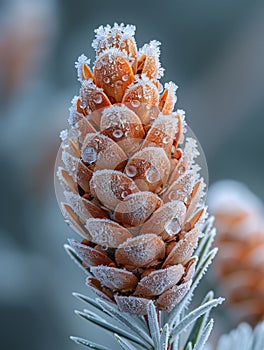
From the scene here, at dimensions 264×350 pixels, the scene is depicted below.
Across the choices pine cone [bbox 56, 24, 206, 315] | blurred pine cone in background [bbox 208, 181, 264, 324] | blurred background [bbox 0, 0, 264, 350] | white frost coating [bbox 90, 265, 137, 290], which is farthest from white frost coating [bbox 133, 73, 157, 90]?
blurred background [bbox 0, 0, 264, 350]

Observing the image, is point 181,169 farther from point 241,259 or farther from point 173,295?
point 241,259

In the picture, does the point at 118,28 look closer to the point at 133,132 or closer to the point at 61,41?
the point at 133,132

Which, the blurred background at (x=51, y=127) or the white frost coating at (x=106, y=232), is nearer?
the white frost coating at (x=106, y=232)

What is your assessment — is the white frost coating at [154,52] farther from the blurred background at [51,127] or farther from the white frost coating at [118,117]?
the blurred background at [51,127]

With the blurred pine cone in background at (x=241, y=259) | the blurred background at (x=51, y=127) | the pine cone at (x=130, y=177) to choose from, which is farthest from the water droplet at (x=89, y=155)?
the blurred background at (x=51, y=127)

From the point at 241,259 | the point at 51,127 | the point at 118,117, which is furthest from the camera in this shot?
the point at 51,127

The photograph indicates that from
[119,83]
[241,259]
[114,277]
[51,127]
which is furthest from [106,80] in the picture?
[51,127]
